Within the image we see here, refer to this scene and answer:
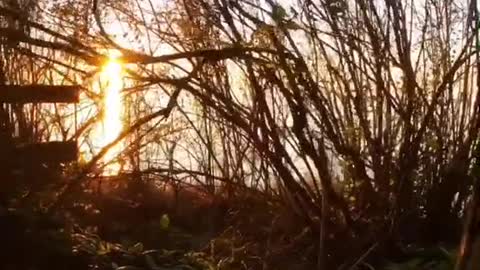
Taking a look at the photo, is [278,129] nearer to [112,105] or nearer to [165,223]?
[112,105]

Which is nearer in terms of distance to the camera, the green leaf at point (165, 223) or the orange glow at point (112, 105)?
the orange glow at point (112, 105)

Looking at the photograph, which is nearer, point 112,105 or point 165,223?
point 112,105

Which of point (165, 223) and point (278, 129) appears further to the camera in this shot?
point (165, 223)

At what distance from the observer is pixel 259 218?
24.8 feet

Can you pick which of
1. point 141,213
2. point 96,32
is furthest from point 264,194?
point 141,213

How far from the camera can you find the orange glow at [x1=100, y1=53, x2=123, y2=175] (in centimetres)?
607

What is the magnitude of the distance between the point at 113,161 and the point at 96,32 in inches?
40.8

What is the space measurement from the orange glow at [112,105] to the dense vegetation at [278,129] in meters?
0.07

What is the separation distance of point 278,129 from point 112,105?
3.94 feet

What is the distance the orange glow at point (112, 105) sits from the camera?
6074mm

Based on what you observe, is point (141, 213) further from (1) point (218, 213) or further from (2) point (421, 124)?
(2) point (421, 124)

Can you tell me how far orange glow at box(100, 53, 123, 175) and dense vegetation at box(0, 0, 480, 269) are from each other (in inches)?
2.8

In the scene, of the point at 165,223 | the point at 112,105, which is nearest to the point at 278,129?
the point at 112,105

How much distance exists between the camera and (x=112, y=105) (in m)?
7.14
